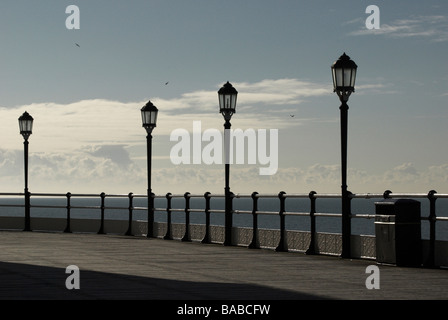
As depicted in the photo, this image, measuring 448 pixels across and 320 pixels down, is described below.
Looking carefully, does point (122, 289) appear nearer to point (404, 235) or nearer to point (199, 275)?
point (199, 275)

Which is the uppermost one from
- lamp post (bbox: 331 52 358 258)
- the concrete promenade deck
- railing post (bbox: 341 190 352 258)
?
lamp post (bbox: 331 52 358 258)

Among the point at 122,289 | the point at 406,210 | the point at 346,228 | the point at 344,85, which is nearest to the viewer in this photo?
the point at 122,289

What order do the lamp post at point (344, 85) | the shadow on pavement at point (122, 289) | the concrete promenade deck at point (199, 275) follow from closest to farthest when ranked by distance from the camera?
the shadow on pavement at point (122, 289) < the concrete promenade deck at point (199, 275) < the lamp post at point (344, 85)

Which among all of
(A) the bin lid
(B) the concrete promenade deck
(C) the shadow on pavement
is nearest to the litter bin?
(A) the bin lid

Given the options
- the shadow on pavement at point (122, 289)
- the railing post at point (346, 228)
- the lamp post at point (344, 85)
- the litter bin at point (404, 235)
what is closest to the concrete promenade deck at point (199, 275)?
the shadow on pavement at point (122, 289)

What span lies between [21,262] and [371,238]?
22.9 feet

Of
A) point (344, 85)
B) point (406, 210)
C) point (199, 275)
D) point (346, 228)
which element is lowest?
point (199, 275)

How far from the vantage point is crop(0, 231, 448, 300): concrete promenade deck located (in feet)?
43.6

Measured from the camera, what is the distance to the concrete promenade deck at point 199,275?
13.3 meters

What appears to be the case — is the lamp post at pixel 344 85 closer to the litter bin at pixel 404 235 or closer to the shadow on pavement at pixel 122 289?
the litter bin at pixel 404 235

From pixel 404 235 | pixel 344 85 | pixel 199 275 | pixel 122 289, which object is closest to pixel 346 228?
pixel 404 235

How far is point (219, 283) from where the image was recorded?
48.9 ft

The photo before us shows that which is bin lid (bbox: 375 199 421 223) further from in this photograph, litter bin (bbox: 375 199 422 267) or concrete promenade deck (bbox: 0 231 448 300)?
concrete promenade deck (bbox: 0 231 448 300)

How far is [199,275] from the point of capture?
16359mm
